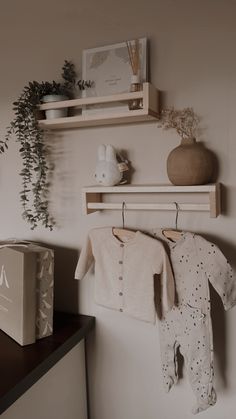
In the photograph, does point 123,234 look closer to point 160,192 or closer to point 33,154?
point 160,192

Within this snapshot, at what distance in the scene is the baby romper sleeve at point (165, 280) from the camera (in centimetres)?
112

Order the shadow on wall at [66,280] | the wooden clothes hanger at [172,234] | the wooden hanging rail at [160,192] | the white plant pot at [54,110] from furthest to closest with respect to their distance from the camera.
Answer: the shadow on wall at [66,280] → the white plant pot at [54,110] → the wooden clothes hanger at [172,234] → the wooden hanging rail at [160,192]

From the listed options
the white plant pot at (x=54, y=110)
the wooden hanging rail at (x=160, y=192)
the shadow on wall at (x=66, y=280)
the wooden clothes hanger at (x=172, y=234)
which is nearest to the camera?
the wooden hanging rail at (x=160, y=192)

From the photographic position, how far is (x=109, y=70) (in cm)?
125

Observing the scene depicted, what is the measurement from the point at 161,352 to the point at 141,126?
825 millimetres

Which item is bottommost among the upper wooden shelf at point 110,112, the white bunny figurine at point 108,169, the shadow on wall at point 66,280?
the shadow on wall at point 66,280

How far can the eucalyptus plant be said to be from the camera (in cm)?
128

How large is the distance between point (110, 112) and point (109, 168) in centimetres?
21

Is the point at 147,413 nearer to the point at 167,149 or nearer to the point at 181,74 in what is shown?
the point at 167,149

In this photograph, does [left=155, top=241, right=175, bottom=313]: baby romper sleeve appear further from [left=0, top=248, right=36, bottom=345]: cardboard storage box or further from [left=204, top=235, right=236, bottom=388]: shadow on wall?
[left=0, top=248, right=36, bottom=345]: cardboard storage box

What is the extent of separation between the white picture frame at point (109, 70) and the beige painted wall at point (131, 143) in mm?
37

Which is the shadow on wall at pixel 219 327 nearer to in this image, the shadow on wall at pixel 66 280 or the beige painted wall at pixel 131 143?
the beige painted wall at pixel 131 143

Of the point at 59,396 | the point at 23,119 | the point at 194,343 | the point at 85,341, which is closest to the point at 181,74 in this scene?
the point at 23,119

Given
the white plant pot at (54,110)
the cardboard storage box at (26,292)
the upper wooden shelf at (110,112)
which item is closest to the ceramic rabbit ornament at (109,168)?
the upper wooden shelf at (110,112)
